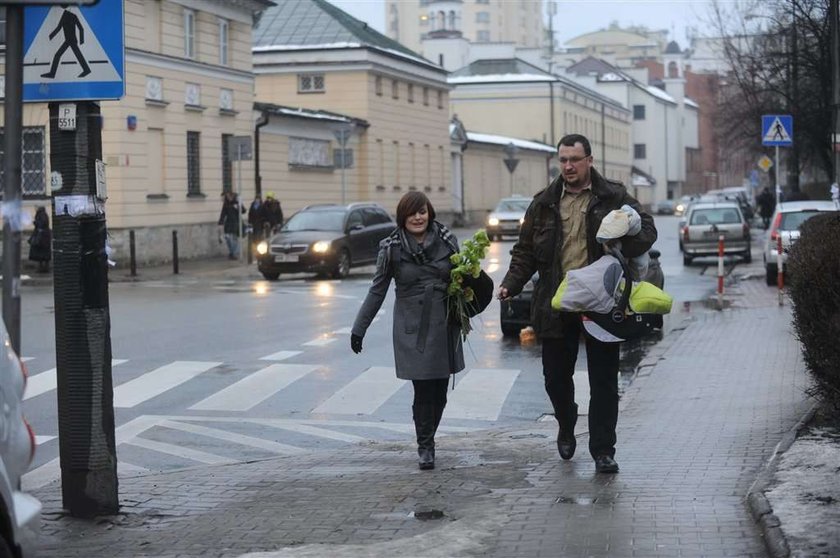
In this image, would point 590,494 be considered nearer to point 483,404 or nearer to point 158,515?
point 158,515

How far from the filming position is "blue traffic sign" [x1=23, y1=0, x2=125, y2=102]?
7367mm

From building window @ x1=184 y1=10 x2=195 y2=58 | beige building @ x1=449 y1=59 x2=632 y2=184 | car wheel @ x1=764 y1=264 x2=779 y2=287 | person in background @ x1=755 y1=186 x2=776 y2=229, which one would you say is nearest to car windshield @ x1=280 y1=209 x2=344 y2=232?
building window @ x1=184 y1=10 x2=195 y2=58

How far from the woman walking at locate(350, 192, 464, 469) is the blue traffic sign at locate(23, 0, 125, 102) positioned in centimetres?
224

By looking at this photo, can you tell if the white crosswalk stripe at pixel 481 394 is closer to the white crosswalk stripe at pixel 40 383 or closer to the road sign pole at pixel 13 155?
the white crosswalk stripe at pixel 40 383

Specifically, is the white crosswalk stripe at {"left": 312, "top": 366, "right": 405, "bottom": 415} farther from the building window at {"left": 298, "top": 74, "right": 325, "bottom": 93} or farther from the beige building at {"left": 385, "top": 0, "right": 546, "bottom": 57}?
the beige building at {"left": 385, "top": 0, "right": 546, "bottom": 57}

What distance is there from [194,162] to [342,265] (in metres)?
10.8

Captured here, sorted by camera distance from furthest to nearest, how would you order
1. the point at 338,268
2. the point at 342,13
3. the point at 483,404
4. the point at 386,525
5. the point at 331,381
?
the point at 342,13
the point at 338,268
the point at 331,381
the point at 483,404
the point at 386,525

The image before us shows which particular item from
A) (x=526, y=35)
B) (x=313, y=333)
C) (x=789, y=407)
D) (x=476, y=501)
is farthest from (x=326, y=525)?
(x=526, y=35)

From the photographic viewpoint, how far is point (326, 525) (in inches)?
282

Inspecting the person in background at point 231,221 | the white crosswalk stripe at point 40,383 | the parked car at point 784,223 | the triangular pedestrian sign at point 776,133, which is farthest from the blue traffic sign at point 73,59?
the person in background at point 231,221

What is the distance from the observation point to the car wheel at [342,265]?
30562 millimetres

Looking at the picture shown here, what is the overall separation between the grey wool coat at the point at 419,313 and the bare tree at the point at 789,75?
23423 millimetres

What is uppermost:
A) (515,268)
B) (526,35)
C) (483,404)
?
(526,35)

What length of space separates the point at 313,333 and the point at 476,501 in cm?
1088
